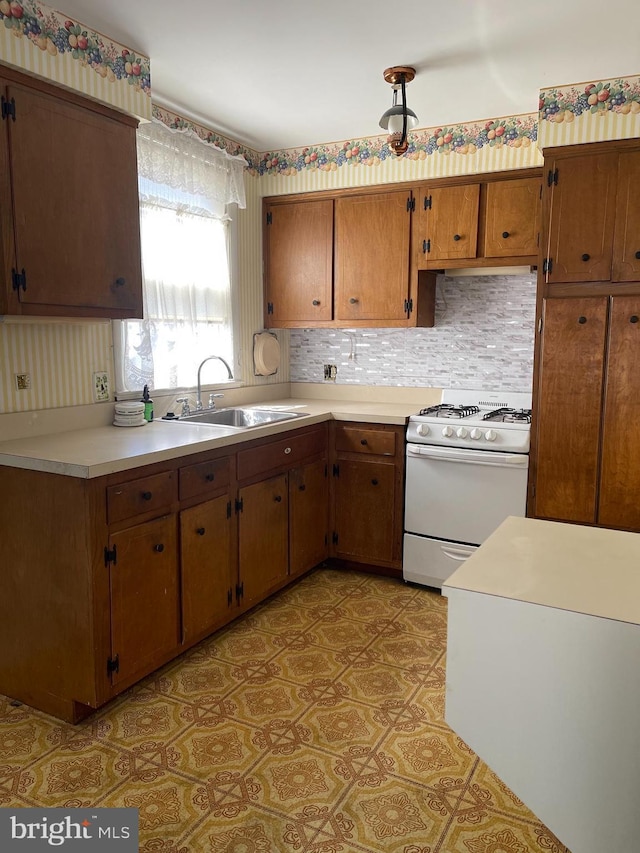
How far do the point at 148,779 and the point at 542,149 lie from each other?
303cm

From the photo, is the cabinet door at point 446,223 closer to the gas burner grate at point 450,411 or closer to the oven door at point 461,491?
the gas burner grate at point 450,411

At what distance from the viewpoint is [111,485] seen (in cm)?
225

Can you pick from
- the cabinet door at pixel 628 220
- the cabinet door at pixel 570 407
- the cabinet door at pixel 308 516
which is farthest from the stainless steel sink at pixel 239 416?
the cabinet door at pixel 628 220

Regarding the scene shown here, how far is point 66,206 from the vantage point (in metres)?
2.41

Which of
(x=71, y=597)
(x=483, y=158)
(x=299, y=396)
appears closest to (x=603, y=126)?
(x=483, y=158)

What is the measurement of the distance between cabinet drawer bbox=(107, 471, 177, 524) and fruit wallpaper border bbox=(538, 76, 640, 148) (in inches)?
90.1

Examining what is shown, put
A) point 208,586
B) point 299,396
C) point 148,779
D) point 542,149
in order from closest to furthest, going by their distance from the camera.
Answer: point 148,779 → point 208,586 → point 542,149 → point 299,396

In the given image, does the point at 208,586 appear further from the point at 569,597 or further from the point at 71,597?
the point at 569,597

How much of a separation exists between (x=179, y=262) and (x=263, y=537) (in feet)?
4.94

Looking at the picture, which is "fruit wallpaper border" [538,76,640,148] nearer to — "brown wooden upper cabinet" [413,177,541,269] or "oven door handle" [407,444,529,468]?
"brown wooden upper cabinet" [413,177,541,269]

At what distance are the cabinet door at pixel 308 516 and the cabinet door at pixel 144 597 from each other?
94 centimetres

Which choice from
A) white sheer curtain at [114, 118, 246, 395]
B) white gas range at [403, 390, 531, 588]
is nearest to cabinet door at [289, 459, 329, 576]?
white gas range at [403, 390, 531, 588]

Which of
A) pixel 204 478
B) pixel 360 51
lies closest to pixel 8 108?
pixel 360 51

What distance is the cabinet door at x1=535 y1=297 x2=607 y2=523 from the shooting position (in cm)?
301
